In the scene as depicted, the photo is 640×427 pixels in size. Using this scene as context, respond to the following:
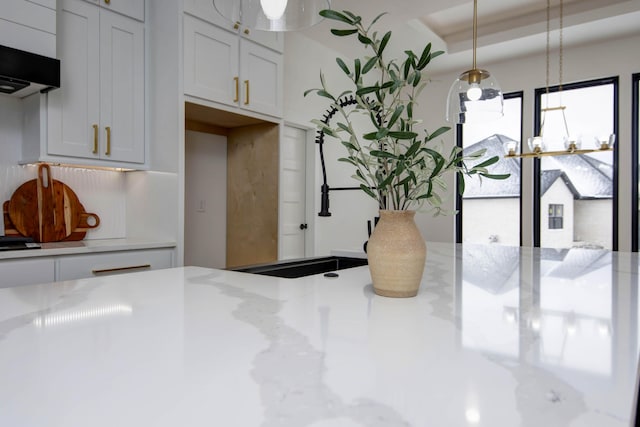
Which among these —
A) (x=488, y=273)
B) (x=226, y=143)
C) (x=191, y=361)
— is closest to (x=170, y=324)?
(x=191, y=361)

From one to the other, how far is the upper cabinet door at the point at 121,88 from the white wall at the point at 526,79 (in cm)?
149

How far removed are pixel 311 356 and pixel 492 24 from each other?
4704 millimetres

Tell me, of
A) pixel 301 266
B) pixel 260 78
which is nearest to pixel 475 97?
pixel 301 266

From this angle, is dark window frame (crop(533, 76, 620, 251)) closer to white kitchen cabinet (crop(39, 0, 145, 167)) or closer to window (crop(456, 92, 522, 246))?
window (crop(456, 92, 522, 246))

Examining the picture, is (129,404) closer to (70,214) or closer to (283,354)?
(283,354)

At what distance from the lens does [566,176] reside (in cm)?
468

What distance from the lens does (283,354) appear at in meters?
0.58

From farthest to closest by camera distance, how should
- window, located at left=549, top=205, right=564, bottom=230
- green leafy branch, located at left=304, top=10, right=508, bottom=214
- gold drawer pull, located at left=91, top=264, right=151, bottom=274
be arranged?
window, located at left=549, top=205, right=564, bottom=230
gold drawer pull, located at left=91, top=264, right=151, bottom=274
green leafy branch, located at left=304, top=10, right=508, bottom=214

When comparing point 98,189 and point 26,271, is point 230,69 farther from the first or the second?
point 26,271

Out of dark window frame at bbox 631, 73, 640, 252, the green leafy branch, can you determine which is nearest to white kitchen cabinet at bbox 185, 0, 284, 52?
the green leafy branch

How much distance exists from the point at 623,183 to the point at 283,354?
16.0 feet

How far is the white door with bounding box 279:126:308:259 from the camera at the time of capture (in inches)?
157

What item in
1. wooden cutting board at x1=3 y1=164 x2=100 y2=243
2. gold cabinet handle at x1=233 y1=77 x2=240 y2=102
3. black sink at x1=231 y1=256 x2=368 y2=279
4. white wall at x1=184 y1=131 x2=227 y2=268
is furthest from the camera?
white wall at x1=184 y1=131 x2=227 y2=268

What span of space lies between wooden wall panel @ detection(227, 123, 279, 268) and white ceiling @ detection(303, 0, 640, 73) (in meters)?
1.21
